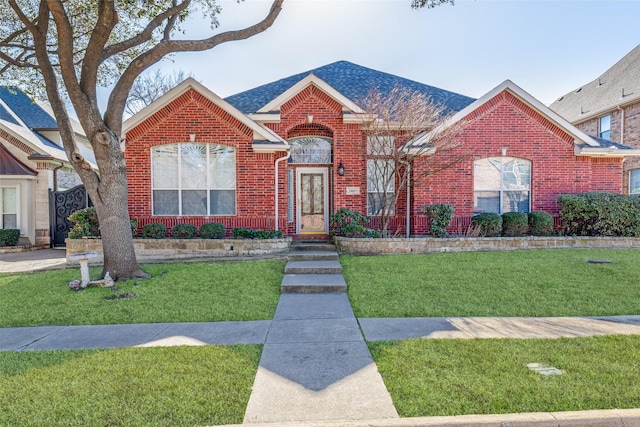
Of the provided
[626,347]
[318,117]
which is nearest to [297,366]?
[626,347]

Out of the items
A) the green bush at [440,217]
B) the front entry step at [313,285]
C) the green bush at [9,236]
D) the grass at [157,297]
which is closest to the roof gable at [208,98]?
the grass at [157,297]

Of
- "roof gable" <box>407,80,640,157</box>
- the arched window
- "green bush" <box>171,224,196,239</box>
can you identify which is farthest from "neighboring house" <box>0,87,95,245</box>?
"roof gable" <box>407,80,640,157</box>

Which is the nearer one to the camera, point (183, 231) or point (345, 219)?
point (183, 231)

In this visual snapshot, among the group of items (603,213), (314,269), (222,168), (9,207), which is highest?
(222,168)

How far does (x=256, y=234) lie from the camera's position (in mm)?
10672

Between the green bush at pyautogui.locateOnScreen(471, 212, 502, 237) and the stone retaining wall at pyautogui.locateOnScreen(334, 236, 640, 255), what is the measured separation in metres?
0.57

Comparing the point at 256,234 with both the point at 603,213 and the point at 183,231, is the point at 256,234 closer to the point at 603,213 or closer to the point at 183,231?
the point at 183,231

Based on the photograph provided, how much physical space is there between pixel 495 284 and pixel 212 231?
25.0ft

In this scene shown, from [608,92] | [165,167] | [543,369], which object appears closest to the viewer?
[543,369]

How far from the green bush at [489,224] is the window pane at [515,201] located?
1129mm

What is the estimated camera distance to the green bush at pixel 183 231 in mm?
10812

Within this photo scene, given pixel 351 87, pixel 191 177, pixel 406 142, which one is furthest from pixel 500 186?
pixel 191 177

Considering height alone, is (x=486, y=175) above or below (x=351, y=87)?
below

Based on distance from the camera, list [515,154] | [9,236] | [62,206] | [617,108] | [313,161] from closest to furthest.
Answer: [515,154] < [313,161] < [9,236] < [62,206] < [617,108]
